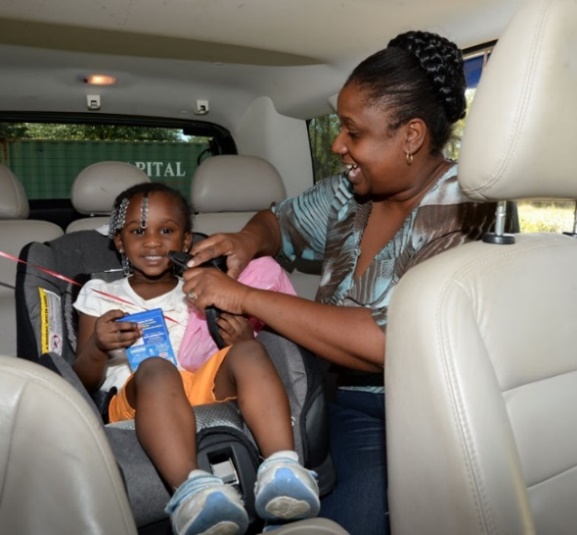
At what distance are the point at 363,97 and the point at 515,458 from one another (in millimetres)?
953

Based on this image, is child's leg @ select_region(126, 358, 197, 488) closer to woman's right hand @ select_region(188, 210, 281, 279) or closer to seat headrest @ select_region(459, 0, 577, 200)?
woman's right hand @ select_region(188, 210, 281, 279)

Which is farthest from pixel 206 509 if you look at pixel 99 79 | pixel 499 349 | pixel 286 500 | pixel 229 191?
pixel 99 79

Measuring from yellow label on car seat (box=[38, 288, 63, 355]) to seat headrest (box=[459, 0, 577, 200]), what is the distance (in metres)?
1.36

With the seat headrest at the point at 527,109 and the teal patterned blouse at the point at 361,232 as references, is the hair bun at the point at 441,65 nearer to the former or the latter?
the teal patterned blouse at the point at 361,232

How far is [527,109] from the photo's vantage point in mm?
1196

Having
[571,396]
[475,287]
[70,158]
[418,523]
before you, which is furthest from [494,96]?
[70,158]

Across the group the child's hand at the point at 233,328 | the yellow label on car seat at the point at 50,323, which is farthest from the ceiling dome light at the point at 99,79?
the child's hand at the point at 233,328

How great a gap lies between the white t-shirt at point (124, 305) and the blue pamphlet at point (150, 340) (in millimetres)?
109

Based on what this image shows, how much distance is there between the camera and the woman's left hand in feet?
5.58

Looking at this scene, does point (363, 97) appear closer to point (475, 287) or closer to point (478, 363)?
point (475, 287)

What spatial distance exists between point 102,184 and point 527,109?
7.39 feet

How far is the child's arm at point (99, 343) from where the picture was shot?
1.87m

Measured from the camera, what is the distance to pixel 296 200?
88.8 inches

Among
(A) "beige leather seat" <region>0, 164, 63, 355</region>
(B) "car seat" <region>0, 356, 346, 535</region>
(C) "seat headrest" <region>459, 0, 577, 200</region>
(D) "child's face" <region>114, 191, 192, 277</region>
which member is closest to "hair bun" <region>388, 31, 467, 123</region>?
(C) "seat headrest" <region>459, 0, 577, 200</region>
